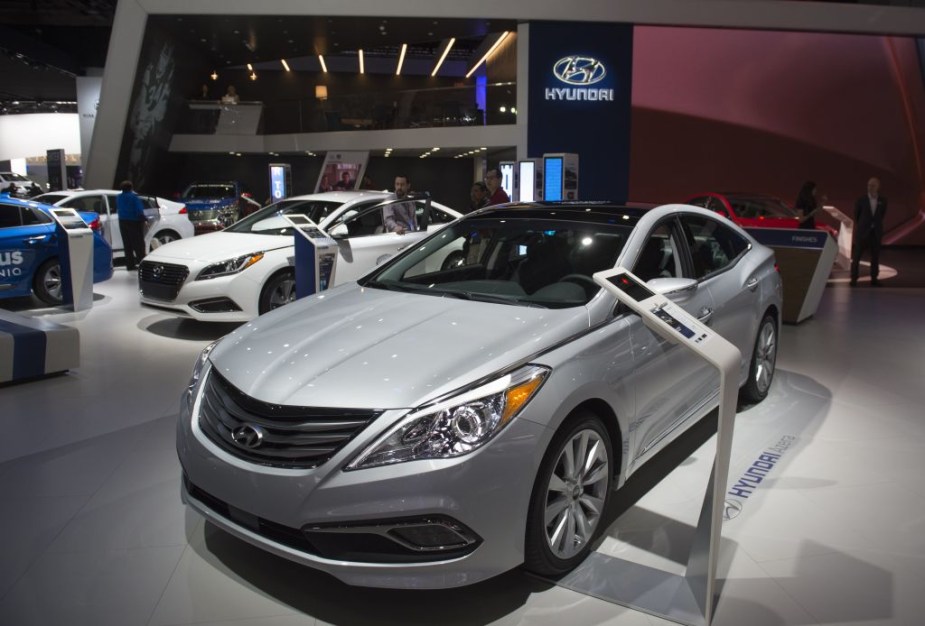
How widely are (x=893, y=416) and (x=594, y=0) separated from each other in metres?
12.7

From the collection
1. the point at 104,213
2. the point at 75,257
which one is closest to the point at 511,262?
the point at 75,257

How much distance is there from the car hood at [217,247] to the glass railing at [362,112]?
9830 mm

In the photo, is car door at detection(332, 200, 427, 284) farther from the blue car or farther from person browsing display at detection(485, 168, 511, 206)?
the blue car

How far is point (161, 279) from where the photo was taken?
21.0ft

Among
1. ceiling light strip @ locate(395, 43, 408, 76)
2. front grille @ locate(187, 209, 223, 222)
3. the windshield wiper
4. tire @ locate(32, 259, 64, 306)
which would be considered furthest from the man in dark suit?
ceiling light strip @ locate(395, 43, 408, 76)

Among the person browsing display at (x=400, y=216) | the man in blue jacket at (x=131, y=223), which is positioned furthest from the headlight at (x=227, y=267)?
the man in blue jacket at (x=131, y=223)

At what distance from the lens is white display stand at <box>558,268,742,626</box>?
2.22 metres

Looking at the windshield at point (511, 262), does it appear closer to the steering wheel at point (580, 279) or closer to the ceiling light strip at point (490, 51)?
the steering wheel at point (580, 279)

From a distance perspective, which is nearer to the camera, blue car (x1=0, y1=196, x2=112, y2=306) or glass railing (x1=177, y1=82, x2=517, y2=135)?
blue car (x1=0, y1=196, x2=112, y2=306)

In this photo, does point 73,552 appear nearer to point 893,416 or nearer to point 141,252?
point 893,416

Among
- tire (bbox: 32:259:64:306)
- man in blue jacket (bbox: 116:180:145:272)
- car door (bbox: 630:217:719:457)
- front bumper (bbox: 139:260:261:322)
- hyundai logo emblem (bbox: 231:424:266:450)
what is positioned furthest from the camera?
man in blue jacket (bbox: 116:180:145:272)

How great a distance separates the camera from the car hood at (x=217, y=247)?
6.40 m

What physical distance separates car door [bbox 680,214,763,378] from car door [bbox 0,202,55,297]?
6.92 m

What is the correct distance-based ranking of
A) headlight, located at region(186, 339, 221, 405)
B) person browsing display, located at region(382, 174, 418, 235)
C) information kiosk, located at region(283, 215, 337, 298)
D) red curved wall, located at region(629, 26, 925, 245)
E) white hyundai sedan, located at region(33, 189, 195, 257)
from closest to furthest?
headlight, located at region(186, 339, 221, 405), information kiosk, located at region(283, 215, 337, 298), person browsing display, located at region(382, 174, 418, 235), white hyundai sedan, located at region(33, 189, 195, 257), red curved wall, located at region(629, 26, 925, 245)
